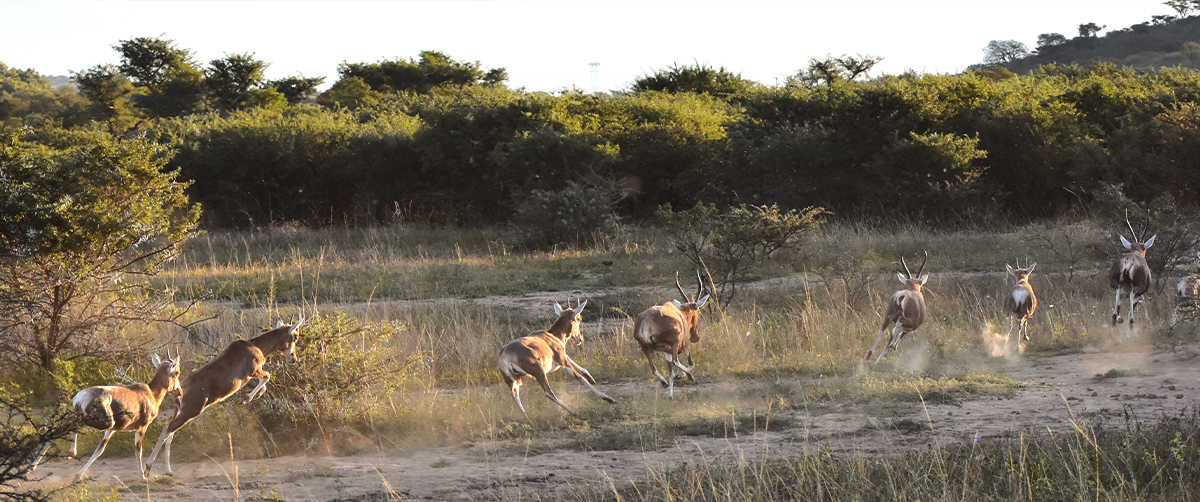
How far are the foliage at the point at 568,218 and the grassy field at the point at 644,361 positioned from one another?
1795mm

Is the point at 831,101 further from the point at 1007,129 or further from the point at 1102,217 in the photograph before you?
the point at 1102,217

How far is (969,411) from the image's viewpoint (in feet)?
25.2

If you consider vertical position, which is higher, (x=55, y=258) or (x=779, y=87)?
(x=779, y=87)

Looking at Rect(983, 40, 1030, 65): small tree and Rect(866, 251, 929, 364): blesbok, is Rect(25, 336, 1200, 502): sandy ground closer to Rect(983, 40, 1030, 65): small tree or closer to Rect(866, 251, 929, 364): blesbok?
Rect(866, 251, 929, 364): blesbok

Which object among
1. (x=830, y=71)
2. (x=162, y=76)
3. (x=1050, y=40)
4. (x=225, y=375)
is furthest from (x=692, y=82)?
(x=1050, y=40)

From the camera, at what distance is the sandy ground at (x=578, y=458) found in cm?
615

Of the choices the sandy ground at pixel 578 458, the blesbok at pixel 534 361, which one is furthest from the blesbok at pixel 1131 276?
the blesbok at pixel 534 361

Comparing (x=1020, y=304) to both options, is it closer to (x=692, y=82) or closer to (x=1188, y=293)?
(x=1188, y=293)

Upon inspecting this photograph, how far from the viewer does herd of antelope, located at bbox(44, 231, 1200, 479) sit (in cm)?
605

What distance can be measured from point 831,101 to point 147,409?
2083 centimetres

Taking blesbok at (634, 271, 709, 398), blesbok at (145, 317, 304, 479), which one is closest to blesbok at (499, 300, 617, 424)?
blesbok at (634, 271, 709, 398)

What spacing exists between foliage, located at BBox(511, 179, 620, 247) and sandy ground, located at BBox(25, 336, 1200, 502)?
13440mm

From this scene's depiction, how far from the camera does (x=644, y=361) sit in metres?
10.3

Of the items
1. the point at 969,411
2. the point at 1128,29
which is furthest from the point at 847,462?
the point at 1128,29
